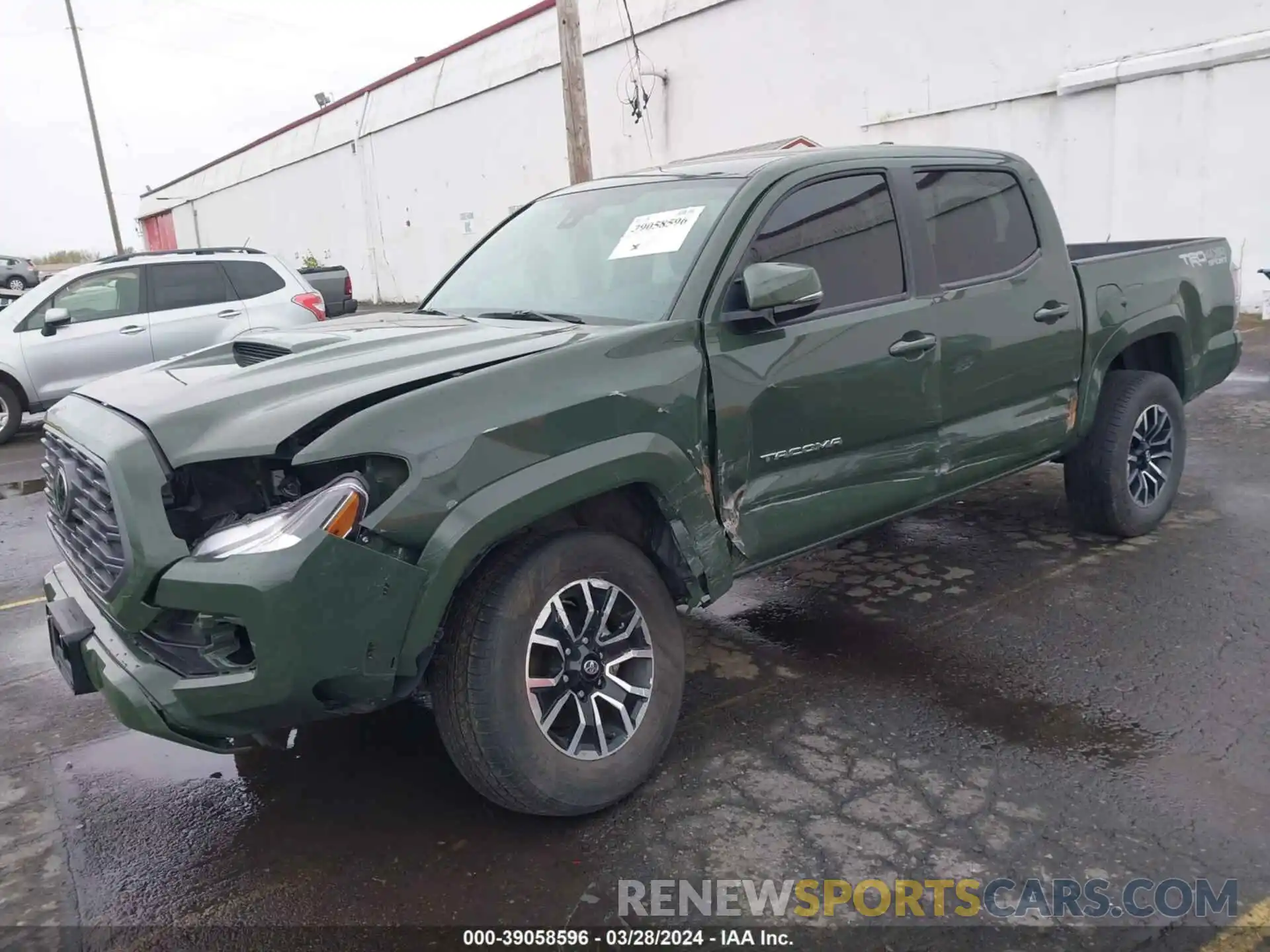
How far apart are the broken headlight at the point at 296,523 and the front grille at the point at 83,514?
263 mm

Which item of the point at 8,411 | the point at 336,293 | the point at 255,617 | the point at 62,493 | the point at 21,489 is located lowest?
the point at 21,489

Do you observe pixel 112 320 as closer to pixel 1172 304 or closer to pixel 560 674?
pixel 560 674

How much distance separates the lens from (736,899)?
2609mm

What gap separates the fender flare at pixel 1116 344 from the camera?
15.5 feet

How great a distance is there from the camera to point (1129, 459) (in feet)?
16.3

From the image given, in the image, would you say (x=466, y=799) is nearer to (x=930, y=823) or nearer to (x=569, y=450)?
(x=569, y=450)

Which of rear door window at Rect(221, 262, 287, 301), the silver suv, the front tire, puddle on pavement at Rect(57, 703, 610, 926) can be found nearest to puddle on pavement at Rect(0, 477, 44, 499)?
the silver suv

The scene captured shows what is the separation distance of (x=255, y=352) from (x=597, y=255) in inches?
49.8

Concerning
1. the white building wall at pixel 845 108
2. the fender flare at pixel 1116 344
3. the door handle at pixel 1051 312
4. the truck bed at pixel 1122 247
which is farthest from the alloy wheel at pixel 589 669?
the white building wall at pixel 845 108

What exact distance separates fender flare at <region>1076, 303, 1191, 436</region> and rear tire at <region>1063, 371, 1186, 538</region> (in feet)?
0.36

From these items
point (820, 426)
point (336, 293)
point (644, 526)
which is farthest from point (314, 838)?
point (336, 293)

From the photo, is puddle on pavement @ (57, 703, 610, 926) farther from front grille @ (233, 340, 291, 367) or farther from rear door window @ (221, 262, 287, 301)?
rear door window @ (221, 262, 287, 301)

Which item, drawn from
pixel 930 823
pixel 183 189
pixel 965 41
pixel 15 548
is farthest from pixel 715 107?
pixel 183 189

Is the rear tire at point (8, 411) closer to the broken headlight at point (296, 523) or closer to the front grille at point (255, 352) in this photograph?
the front grille at point (255, 352)
